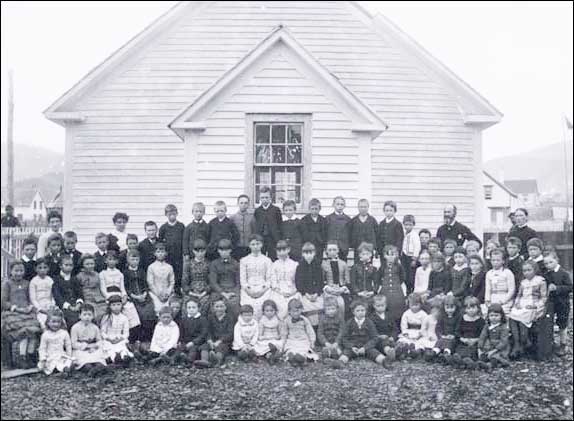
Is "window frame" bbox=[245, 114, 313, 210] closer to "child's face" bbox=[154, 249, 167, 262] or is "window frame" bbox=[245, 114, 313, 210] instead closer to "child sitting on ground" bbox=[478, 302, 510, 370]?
"child's face" bbox=[154, 249, 167, 262]

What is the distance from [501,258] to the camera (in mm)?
8828

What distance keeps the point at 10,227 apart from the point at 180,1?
8.03 metres

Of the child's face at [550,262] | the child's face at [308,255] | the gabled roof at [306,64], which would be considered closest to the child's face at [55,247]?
the gabled roof at [306,64]

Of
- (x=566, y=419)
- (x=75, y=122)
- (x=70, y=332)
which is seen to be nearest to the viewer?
(x=566, y=419)

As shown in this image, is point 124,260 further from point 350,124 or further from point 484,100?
point 484,100

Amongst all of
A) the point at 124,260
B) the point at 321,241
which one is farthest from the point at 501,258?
the point at 124,260

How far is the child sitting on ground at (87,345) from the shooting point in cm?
745

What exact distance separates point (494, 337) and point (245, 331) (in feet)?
10.6

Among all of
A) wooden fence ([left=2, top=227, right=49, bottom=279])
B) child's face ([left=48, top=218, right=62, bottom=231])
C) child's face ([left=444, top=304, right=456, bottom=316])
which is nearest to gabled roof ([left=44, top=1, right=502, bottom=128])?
wooden fence ([left=2, top=227, right=49, bottom=279])

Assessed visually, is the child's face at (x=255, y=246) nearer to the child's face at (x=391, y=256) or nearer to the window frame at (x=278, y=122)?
the window frame at (x=278, y=122)

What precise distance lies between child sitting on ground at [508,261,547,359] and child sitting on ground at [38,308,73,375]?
5547 mm

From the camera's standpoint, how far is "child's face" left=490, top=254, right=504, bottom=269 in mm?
8789

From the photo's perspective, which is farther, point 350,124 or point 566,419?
point 350,124

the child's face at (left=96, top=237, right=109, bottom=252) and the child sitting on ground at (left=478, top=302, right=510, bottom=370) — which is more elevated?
the child's face at (left=96, top=237, right=109, bottom=252)
